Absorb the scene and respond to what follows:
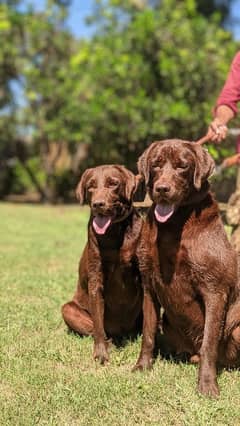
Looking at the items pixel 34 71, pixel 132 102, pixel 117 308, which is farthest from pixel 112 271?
pixel 34 71

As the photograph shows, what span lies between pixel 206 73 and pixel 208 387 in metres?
15.2

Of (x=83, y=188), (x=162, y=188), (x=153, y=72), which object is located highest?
(x=153, y=72)

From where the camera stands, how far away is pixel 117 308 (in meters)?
5.02

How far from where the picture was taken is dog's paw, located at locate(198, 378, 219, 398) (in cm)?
387

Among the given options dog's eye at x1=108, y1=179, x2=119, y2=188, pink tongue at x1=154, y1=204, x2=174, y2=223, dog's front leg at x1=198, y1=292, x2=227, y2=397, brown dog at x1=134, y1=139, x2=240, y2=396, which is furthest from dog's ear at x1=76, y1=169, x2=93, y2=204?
dog's front leg at x1=198, y1=292, x2=227, y2=397

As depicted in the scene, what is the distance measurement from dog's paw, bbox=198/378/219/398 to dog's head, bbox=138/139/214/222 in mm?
1074

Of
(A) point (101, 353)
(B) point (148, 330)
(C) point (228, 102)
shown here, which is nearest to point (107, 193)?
(B) point (148, 330)

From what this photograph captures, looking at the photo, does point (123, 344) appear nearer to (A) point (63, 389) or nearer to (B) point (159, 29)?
(A) point (63, 389)

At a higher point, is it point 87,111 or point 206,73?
point 206,73

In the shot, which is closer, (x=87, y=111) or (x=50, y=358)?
(x=50, y=358)

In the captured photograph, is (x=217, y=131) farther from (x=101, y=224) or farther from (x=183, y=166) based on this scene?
(x=183, y=166)

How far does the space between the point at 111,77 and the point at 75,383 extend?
1504 centimetres

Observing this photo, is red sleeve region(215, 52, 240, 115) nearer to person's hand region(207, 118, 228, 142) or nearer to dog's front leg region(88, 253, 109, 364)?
person's hand region(207, 118, 228, 142)

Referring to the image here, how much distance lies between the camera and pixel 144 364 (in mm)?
4426
